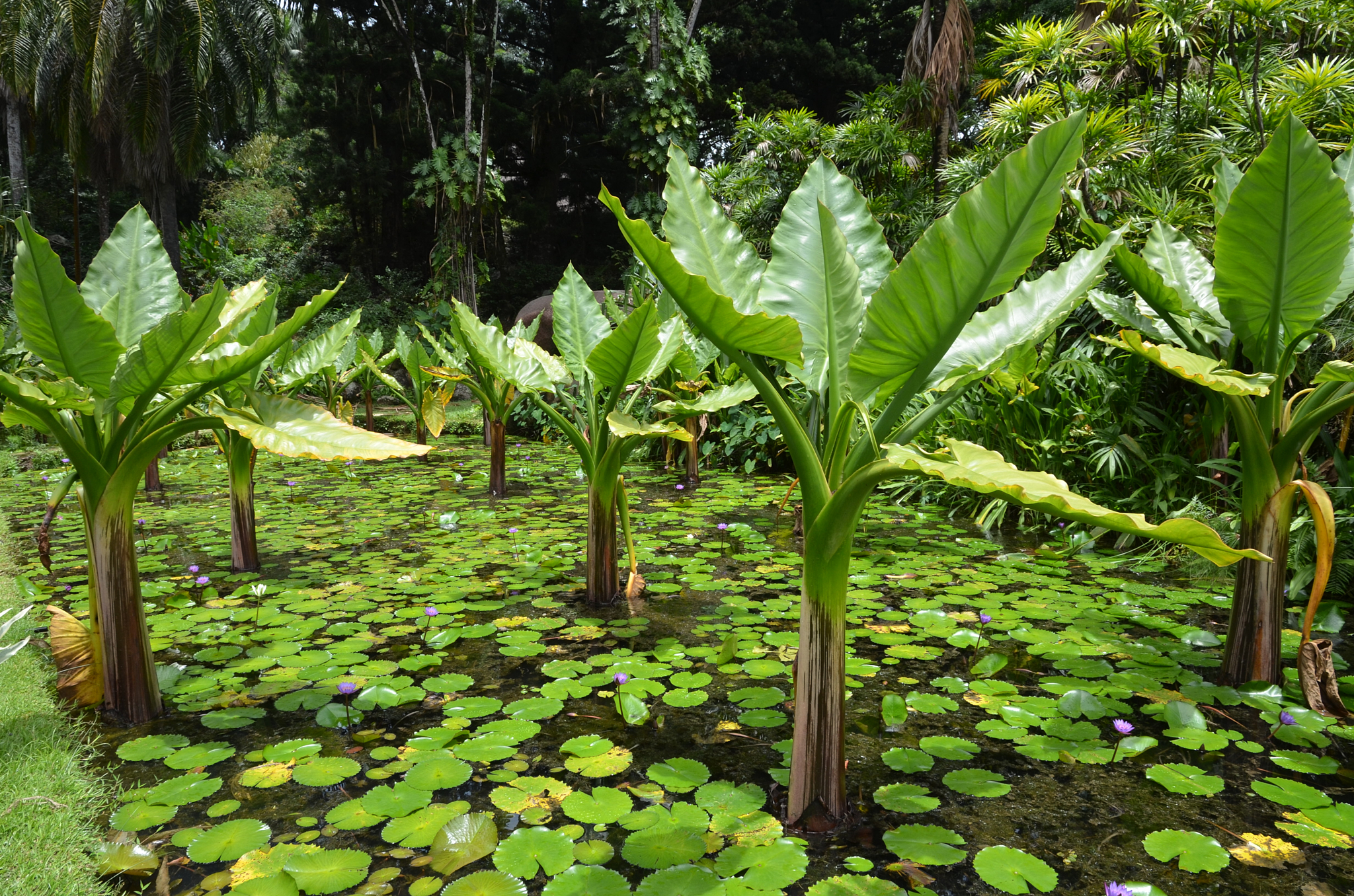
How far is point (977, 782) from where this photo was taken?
4.47 feet

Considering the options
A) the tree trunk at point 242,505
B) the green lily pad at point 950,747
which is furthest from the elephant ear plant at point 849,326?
the tree trunk at point 242,505

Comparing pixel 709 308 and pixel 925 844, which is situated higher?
pixel 709 308

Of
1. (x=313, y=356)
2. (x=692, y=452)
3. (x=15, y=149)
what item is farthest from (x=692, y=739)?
(x=15, y=149)

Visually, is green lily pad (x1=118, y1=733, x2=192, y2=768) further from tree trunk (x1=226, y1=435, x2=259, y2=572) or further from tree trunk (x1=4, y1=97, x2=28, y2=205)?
tree trunk (x1=4, y1=97, x2=28, y2=205)

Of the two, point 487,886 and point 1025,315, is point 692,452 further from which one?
point 487,886

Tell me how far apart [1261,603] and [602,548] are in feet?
5.67

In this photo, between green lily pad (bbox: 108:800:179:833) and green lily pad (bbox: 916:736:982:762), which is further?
green lily pad (bbox: 916:736:982:762)

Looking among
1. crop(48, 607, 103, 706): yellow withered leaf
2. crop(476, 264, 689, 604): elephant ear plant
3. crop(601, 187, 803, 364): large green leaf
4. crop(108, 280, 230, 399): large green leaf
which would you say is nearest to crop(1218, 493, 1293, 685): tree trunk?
crop(601, 187, 803, 364): large green leaf

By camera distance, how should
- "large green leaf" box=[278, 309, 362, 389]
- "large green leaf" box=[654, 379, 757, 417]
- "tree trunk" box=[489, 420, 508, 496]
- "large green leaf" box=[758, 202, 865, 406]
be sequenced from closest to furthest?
"large green leaf" box=[758, 202, 865, 406], "large green leaf" box=[654, 379, 757, 417], "large green leaf" box=[278, 309, 362, 389], "tree trunk" box=[489, 420, 508, 496]

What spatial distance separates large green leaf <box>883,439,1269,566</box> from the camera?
81 cm

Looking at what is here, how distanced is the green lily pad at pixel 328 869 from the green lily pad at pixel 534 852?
21 centimetres

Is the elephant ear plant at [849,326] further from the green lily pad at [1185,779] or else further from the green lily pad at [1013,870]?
the green lily pad at [1185,779]

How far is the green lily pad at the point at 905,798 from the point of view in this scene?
129 centimetres

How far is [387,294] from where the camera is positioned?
14.3 metres
